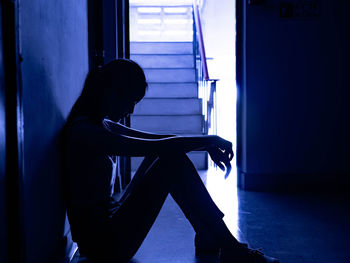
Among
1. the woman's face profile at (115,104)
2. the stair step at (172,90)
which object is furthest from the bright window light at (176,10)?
the woman's face profile at (115,104)

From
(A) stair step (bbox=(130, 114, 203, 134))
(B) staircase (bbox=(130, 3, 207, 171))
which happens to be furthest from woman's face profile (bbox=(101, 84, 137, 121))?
(A) stair step (bbox=(130, 114, 203, 134))

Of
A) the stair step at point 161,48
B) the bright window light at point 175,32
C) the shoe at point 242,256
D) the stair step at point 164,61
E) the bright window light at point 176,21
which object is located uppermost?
the bright window light at point 176,21

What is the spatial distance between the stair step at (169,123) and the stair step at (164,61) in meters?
1.38

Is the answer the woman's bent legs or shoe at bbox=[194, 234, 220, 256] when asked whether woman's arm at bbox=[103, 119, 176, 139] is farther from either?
shoe at bbox=[194, 234, 220, 256]

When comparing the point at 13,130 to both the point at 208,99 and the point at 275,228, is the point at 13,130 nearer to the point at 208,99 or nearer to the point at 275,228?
the point at 275,228

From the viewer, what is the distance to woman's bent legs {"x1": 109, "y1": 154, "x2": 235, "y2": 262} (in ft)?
4.22

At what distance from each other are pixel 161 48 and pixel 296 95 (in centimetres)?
357

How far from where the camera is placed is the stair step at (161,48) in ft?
20.0

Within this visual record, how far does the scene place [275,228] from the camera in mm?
2000

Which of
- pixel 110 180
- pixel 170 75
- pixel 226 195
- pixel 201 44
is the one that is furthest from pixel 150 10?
pixel 110 180

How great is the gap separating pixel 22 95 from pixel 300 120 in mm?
2676

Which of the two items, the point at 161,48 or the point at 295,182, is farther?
the point at 161,48

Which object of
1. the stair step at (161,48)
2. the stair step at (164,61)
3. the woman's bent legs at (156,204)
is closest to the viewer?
the woman's bent legs at (156,204)

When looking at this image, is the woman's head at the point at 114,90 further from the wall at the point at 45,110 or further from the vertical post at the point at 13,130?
the vertical post at the point at 13,130
